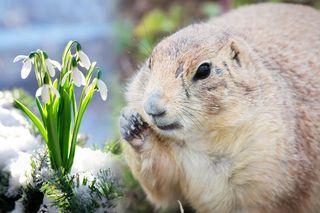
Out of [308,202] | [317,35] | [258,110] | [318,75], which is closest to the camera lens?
[258,110]

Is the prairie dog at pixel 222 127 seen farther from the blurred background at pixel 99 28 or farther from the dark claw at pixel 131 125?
the blurred background at pixel 99 28

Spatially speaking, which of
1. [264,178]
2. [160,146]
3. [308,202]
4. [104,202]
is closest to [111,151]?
[160,146]

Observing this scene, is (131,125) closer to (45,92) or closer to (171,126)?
(171,126)

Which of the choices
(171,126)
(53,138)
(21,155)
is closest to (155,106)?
(171,126)

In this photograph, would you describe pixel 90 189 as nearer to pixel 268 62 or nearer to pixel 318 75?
pixel 268 62

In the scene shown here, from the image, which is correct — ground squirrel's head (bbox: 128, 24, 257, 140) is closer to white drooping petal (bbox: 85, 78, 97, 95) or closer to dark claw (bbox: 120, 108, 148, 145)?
dark claw (bbox: 120, 108, 148, 145)

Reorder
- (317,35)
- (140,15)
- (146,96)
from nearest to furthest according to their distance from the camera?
(146,96) → (317,35) → (140,15)
